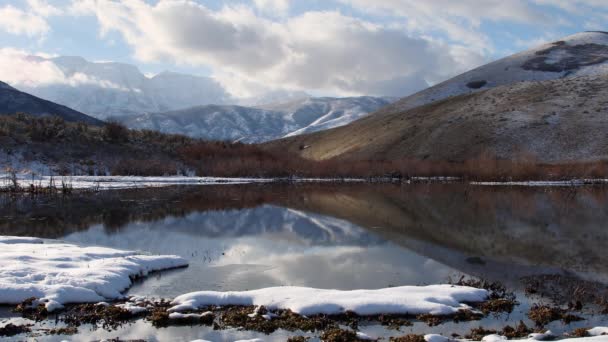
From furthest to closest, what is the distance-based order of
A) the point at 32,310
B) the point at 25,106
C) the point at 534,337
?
1. the point at 25,106
2. the point at 32,310
3. the point at 534,337

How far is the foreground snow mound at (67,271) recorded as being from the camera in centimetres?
1284

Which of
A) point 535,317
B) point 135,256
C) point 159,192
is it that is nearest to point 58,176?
point 159,192

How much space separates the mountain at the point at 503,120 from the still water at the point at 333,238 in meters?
41.3

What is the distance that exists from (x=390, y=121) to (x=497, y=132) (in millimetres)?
35603

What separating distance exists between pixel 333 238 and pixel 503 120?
3061 inches

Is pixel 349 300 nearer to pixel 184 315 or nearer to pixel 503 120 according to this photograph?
pixel 184 315

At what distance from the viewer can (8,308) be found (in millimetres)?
12375

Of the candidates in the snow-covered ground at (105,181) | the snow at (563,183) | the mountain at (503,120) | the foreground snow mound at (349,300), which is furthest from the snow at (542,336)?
the mountain at (503,120)

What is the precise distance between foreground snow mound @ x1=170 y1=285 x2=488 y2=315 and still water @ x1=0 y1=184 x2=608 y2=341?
876 mm

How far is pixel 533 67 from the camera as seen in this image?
137000mm

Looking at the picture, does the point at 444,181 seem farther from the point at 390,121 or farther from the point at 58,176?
the point at 390,121

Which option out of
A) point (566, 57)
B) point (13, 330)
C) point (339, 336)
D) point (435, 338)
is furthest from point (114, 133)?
point (566, 57)

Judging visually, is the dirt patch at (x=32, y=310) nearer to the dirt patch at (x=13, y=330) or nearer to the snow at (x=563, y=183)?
the dirt patch at (x=13, y=330)

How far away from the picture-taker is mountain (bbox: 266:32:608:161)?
81.5 metres
